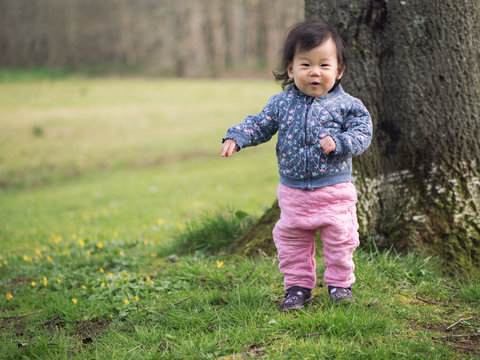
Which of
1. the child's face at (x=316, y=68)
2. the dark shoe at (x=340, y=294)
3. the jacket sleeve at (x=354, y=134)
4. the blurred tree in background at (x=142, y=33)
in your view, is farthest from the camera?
the blurred tree in background at (x=142, y=33)

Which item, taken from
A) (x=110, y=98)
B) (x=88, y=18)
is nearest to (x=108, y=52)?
(x=88, y=18)

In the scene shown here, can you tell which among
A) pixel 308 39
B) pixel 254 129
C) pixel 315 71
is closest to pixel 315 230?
pixel 254 129

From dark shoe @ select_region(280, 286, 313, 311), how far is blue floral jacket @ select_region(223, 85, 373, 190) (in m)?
0.71

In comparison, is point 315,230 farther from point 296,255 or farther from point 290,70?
point 290,70

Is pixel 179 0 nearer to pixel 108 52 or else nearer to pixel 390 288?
pixel 108 52

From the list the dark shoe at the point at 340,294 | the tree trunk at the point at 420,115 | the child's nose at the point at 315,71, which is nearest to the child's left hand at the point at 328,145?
the child's nose at the point at 315,71

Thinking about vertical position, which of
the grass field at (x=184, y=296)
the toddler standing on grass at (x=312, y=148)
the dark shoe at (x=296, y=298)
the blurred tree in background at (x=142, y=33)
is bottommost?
the grass field at (x=184, y=296)

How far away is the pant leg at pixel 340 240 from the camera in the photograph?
9.98 feet

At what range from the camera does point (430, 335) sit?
2.79m

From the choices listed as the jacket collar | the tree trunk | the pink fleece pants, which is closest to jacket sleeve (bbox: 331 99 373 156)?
the jacket collar

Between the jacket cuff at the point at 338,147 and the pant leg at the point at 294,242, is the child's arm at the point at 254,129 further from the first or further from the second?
the jacket cuff at the point at 338,147

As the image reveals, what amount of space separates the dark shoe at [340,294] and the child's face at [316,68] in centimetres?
130

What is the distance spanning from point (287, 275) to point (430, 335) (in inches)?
37.3

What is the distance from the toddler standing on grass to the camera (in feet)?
9.82
